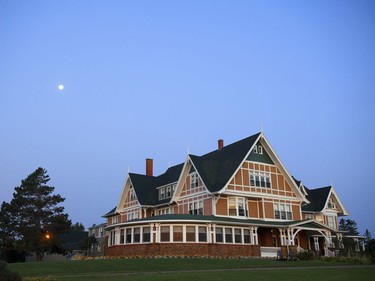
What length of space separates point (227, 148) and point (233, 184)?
5958 mm

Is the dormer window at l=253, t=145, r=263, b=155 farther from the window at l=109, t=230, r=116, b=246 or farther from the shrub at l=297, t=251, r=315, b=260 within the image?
the window at l=109, t=230, r=116, b=246

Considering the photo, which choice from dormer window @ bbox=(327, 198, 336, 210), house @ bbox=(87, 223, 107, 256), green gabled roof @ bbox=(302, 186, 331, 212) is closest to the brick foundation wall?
green gabled roof @ bbox=(302, 186, 331, 212)

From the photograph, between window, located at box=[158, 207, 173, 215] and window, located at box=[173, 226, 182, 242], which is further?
window, located at box=[158, 207, 173, 215]

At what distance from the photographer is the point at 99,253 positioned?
6278 centimetres

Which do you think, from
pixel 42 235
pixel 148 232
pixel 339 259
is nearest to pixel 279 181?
pixel 339 259

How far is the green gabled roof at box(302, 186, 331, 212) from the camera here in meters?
50.2

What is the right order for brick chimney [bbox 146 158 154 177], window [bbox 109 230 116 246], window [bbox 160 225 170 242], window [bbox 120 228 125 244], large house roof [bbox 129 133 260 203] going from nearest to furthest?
1. window [bbox 160 225 170 242]
2. window [bbox 120 228 125 244]
3. window [bbox 109 230 116 246]
4. large house roof [bbox 129 133 260 203]
5. brick chimney [bbox 146 158 154 177]

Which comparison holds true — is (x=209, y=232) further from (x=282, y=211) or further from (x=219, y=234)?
(x=282, y=211)

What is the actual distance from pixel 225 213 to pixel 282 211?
721 centimetres

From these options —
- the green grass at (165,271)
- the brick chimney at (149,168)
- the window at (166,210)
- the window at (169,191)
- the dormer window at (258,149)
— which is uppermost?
the brick chimney at (149,168)

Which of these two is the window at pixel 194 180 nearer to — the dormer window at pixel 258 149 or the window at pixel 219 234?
the window at pixel 219 234

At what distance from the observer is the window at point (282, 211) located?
41.3 meters

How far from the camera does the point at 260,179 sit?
135 feet

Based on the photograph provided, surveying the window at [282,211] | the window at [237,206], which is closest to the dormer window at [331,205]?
the window at [282,211]
